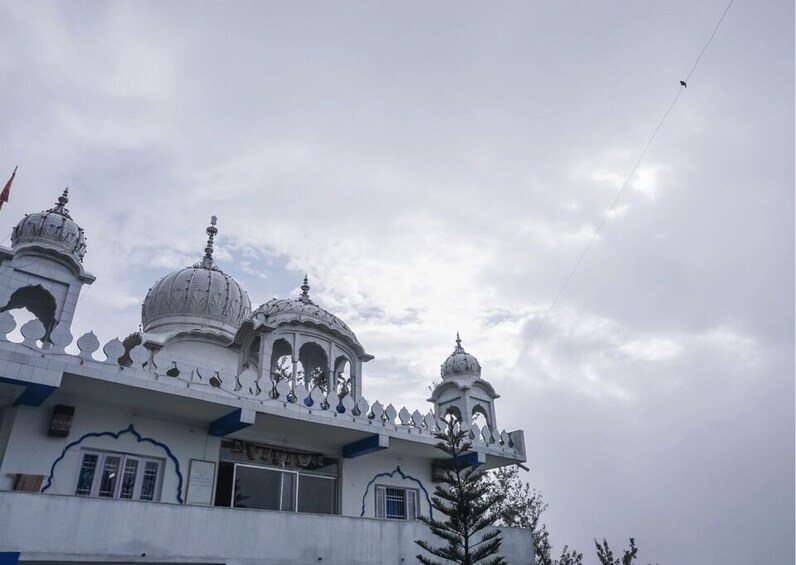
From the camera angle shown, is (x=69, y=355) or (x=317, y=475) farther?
(x=317, y=475)

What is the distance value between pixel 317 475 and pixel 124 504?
576 centimetres

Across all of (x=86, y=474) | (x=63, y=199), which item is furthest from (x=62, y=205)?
(x=86, y=474)

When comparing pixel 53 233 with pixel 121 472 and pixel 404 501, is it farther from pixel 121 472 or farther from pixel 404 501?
pixel 404 501

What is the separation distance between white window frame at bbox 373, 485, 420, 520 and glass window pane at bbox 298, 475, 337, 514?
131 centimetres

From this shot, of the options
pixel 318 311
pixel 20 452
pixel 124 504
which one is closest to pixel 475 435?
pixel 318 311

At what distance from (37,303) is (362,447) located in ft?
28.0

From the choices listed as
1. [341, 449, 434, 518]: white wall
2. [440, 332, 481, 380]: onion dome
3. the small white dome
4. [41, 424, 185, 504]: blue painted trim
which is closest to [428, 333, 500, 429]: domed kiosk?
[440, 332, 481, 380]: onion dome

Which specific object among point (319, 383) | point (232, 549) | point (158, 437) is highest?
point (319, 383)

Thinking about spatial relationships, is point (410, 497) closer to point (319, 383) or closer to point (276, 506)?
point (276, 506)

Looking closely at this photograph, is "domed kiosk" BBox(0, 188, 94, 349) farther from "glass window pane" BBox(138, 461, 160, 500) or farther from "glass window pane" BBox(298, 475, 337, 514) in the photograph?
"glass window pane" BBox(298, 475, 337, 514)

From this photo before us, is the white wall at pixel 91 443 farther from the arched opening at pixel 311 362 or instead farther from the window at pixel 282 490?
the arched opening at pixel 311 362

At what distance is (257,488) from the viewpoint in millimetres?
13609

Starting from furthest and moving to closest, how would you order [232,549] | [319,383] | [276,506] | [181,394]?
[319,383], [276,506], [181,394], [232,549]

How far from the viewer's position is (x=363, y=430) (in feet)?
47.2
